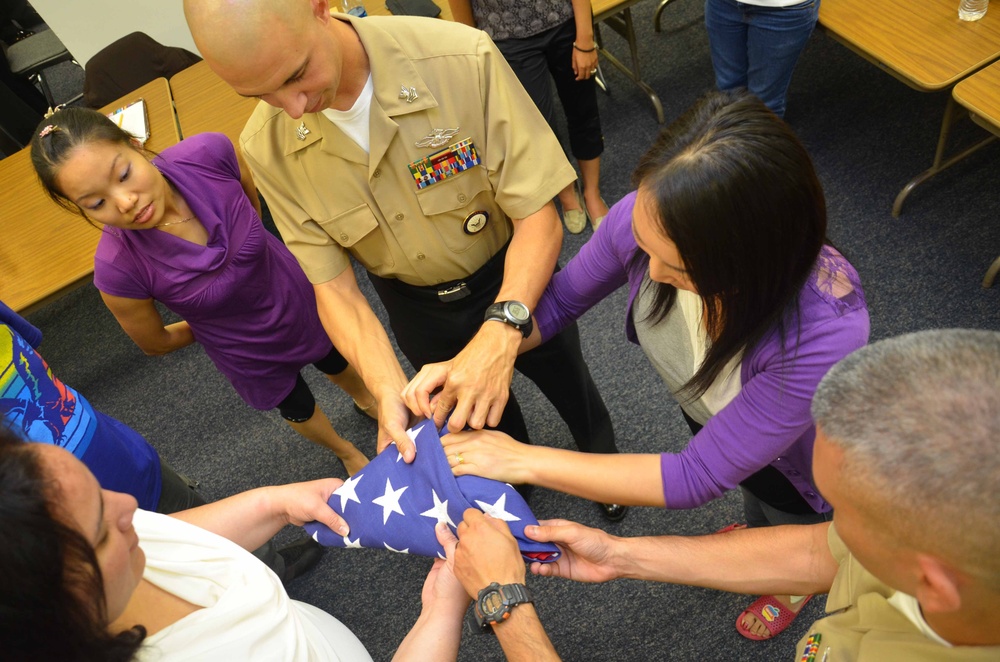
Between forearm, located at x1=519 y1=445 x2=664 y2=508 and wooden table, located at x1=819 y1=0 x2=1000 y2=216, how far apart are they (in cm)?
200

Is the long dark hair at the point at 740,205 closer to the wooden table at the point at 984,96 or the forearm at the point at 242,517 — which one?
the forearm at the point at 242,517

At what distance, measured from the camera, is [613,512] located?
2.62 metres

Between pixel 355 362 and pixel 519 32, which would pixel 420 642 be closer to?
pixel 355 362

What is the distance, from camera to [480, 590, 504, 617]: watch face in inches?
53.7

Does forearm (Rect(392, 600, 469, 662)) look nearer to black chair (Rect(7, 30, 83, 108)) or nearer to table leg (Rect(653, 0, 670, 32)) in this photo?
table leg (Rect(653, 0, 670, 32))

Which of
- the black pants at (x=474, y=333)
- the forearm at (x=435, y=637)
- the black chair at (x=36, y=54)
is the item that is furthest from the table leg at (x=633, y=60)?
the black chair at (x=36, y=54)

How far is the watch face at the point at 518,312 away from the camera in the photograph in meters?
1.68

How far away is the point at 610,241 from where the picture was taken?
1715 millimetres

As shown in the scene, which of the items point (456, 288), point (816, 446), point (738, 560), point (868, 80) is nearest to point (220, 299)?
point (456, 288)

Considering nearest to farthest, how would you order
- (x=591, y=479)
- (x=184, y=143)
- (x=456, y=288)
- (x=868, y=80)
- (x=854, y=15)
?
(x=591, y=479)
(x=456, y=288)
(x=184, y=143)
(x=854, y=15)
(x=868, y=80)

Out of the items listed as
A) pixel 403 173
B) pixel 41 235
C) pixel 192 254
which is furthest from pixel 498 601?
pixel 41 235

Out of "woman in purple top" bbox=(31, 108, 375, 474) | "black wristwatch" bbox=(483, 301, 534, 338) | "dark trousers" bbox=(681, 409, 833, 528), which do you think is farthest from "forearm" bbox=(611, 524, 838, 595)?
"woman in purple top" bbox=(31, 108, 375, 474)

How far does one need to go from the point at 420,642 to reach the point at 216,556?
0.43m

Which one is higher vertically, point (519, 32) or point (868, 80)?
point (519, 32)
